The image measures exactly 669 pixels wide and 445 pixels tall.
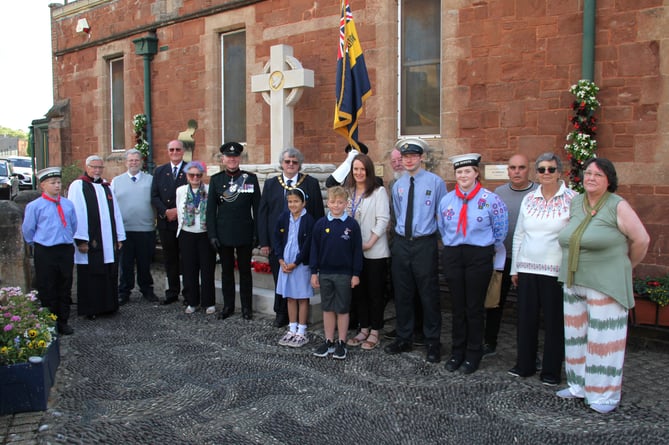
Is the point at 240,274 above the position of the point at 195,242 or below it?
below

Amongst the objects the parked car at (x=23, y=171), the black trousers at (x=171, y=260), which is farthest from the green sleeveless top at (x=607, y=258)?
the parked car at (x=23, y=171)

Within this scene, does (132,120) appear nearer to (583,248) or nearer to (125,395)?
(125,395)

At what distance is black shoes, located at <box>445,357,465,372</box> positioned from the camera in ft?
16.5

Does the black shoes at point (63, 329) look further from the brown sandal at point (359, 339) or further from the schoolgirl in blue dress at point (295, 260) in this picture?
the brown sandal at point (359, 339)

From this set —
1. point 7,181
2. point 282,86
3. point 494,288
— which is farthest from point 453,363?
point 7,181

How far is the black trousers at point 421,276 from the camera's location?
208 inches

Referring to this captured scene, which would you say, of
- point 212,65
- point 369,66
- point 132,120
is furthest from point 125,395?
point 132,120

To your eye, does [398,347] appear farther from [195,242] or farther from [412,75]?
[412,75]

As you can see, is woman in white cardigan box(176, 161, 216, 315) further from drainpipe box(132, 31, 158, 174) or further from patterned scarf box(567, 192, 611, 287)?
drainpipe box(132, 31, 158, 174)

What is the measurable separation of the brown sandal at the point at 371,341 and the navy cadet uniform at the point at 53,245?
3.09 metres

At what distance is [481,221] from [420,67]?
4.46 m

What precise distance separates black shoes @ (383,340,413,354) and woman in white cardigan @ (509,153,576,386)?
1059 millimetres

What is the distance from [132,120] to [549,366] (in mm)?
10966

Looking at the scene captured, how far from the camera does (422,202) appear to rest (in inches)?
208
